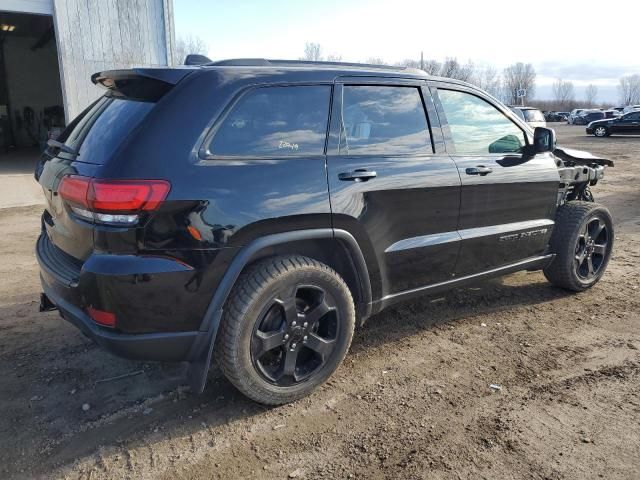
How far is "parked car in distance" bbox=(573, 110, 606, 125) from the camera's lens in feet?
142

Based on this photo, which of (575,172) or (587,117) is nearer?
(575,172)

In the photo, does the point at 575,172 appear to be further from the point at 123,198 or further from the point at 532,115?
the point at 532,115

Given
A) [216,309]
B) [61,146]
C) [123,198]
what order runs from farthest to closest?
1. [61,146]
2. [216,309]
3. [123,198]

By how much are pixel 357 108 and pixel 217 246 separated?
4.29 feet

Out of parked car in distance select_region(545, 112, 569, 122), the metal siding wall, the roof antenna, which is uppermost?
the metal siding wall

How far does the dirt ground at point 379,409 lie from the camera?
2512mm

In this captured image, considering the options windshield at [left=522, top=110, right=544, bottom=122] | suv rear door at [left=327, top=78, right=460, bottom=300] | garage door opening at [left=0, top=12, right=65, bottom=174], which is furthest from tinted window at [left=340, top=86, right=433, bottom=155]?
garage door opening at [left=0, top=12, right=65, bottom=174]

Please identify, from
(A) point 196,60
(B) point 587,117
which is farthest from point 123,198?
(B) point 587,117

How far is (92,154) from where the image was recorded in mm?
2656

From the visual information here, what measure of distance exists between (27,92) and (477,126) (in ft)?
86.0

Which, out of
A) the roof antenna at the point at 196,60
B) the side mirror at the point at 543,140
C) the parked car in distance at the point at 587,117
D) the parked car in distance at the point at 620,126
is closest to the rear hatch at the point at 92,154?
the roof antenna at the point at 196,60

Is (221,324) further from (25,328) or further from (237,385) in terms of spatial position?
(25,328)

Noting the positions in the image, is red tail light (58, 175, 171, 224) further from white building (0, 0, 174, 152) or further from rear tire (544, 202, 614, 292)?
white building (0, 0, 174, 152)

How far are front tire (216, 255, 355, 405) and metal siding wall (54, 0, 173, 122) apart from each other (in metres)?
11.2
